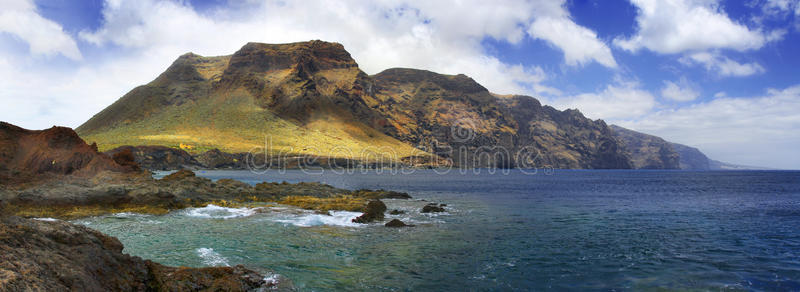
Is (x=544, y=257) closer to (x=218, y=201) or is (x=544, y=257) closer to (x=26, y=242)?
(x=26, y=242)

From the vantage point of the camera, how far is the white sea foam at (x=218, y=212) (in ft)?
90.5

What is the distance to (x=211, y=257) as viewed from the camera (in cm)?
1580

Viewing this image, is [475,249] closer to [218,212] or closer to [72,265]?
[72,265]

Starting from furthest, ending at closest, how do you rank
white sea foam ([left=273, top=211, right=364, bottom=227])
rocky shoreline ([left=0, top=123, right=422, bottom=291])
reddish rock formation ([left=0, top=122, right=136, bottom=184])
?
reddish rock formation ([left=0, top=122, right=136, bottom=184]) → white sea foam ([left=273, top=211, right=364, bottom=227]) → rocky shoreline ([left=0, top=123, right=422, bottom=291])

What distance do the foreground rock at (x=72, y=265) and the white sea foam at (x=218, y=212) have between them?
60.8 feet

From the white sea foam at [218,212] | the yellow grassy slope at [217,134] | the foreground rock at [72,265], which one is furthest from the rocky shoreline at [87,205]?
the yellow grassy slope at [217,134]

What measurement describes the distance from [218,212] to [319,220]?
313 inches

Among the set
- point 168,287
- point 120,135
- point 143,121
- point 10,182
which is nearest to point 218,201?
point 10,182

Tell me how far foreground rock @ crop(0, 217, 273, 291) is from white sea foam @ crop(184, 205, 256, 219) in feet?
60.8

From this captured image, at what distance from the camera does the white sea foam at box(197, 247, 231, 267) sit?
1478cm

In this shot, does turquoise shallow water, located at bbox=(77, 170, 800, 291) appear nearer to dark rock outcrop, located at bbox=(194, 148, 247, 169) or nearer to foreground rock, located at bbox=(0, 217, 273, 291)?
foreground rock, located at bbox=(0, 217, 273, 291)

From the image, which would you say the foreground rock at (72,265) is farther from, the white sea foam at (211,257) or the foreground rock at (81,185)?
the foreground rock at (81,185)

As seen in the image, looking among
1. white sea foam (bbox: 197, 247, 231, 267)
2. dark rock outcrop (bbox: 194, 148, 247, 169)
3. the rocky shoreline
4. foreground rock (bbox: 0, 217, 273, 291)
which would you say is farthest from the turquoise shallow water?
dark rock outcrop (bbox: 194, 148, 247, 169)

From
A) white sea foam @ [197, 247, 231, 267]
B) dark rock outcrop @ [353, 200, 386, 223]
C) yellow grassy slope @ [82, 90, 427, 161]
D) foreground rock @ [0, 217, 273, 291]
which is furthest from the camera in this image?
yellow grassy slope @ [82, 90, 427, 161]
